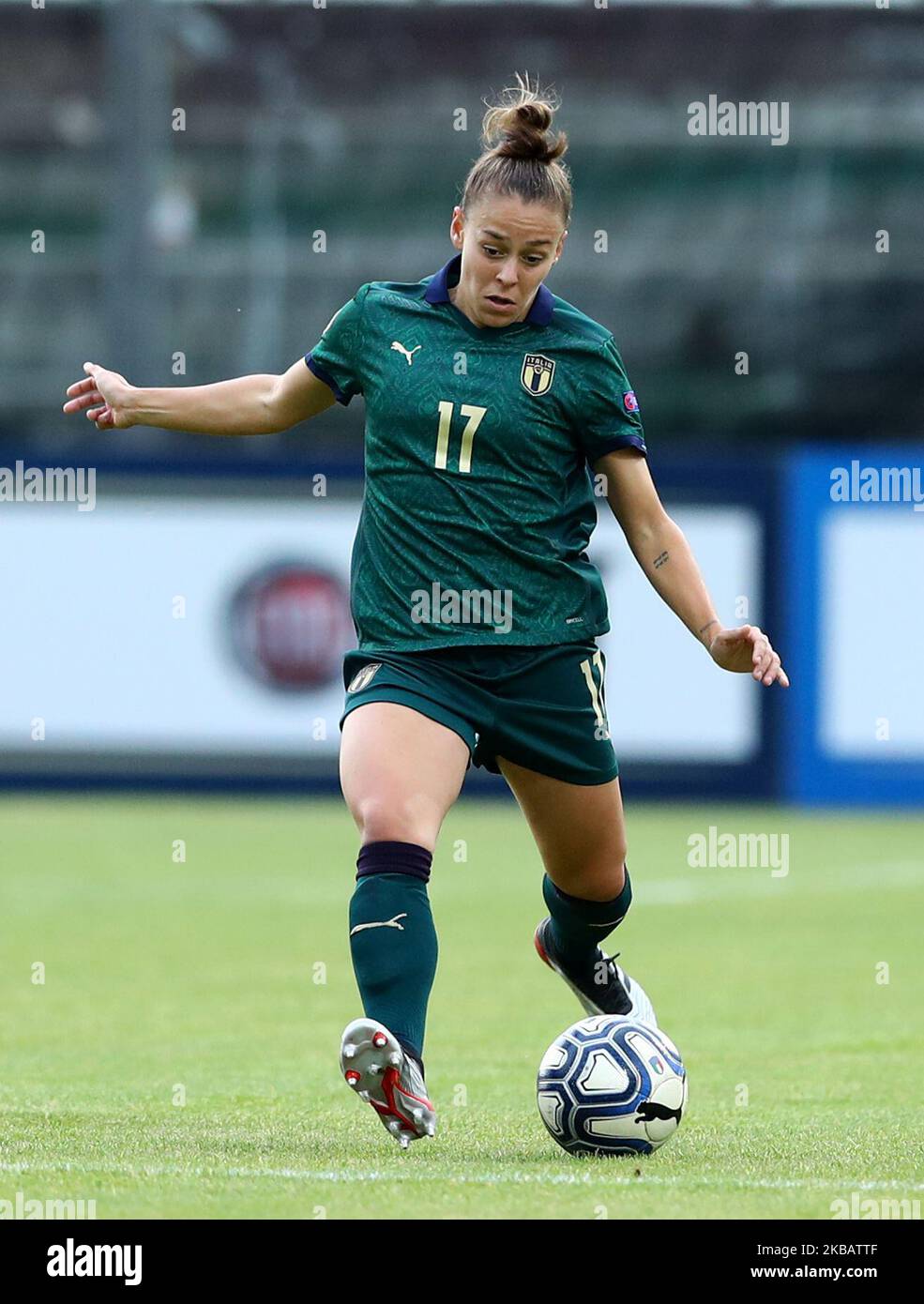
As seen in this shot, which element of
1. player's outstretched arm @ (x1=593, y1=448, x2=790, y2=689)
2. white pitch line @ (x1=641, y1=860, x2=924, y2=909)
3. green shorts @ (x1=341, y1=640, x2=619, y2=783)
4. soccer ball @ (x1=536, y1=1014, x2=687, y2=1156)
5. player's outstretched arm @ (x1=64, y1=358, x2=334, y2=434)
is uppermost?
player's outstretched arm @ (x1=64, y1=358, x2=334, y2=434)

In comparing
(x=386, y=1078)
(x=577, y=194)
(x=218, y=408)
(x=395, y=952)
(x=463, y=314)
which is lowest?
(x=386, y=1078)

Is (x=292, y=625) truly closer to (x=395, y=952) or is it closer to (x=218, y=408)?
(x=218, y=408)

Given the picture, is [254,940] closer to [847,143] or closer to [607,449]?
[607,449]

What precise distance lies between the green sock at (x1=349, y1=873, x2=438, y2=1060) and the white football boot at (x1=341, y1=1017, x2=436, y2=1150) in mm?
122

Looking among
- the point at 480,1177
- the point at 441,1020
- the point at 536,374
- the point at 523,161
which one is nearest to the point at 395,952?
the point at 480,1177

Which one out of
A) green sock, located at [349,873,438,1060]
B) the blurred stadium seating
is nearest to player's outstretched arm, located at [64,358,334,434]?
green sock, located at [349,873,438,1060]

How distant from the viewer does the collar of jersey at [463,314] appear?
17.4 feet

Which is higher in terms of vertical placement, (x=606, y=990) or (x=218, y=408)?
(x=218, y=408)

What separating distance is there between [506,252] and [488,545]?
647 mm

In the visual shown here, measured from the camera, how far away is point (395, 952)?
4.94 meters

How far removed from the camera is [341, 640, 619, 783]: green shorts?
5.16 metres

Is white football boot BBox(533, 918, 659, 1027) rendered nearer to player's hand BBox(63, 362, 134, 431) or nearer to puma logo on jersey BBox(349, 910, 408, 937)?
puma logo on jersey BBox(349, 910, 408, 937)

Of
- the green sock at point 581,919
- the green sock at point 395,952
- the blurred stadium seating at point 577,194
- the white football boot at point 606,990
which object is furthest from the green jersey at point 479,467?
the blurred stadium seating at point 577,194

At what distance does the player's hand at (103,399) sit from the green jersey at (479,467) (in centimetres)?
64
